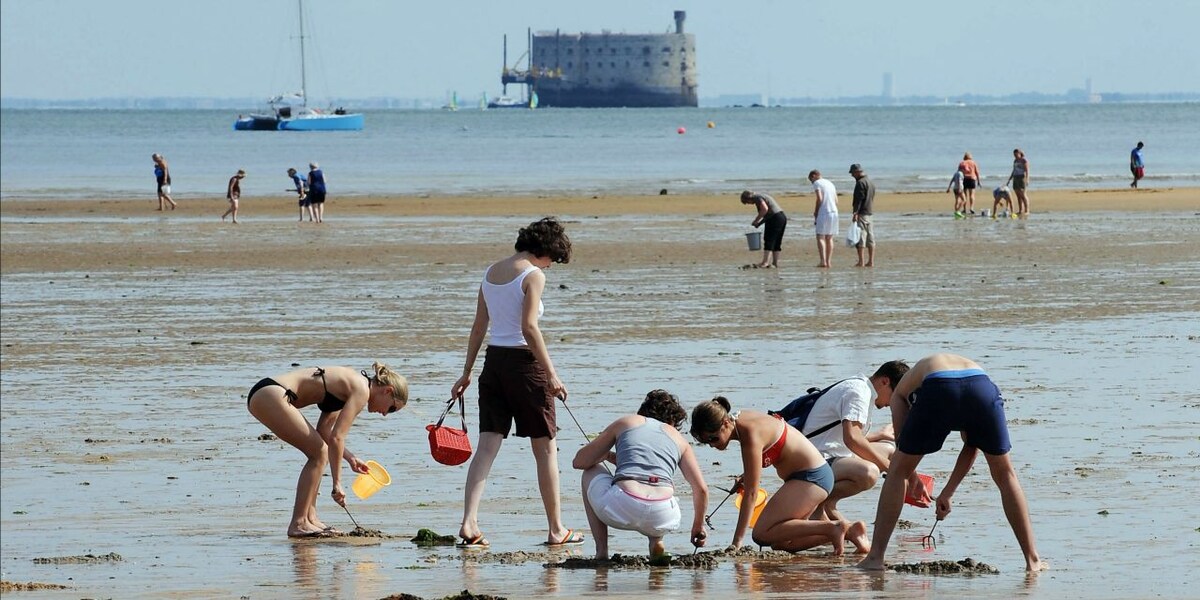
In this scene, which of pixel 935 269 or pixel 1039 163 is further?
pixel 1039 163

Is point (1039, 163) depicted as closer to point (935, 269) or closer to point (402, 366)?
point (935, 269)

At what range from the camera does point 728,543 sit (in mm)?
8180

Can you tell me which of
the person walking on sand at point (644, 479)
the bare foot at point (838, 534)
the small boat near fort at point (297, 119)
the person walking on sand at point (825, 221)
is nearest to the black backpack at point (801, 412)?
the bare foot at point (838, 534)

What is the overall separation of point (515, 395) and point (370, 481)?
1083 millimetres

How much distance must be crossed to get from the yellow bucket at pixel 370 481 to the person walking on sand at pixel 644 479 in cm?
134

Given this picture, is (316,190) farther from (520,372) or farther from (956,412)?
(956,412)

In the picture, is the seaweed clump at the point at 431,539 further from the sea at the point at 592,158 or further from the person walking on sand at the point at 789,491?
the sea at the point at 592,158

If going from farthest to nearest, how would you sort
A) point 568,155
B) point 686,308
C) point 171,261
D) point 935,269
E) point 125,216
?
point 568,155, point 125,216, point 171,261, point 935,269, point 686,308

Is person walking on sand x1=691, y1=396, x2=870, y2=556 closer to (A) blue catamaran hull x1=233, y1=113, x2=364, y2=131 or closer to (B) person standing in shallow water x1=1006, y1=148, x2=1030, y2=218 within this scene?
(B) person standing in shallow water x1=1006, y1=148, x2=1030, y2=218

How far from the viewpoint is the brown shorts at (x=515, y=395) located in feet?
26.1

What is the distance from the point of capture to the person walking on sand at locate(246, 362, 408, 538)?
27.0 ft

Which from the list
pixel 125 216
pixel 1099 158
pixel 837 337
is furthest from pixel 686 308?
pixel 1099 158

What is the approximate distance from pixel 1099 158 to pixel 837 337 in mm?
62144

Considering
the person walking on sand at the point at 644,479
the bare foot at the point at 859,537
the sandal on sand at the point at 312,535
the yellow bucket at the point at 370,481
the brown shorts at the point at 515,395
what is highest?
the brown shorts at the point at 515,395
